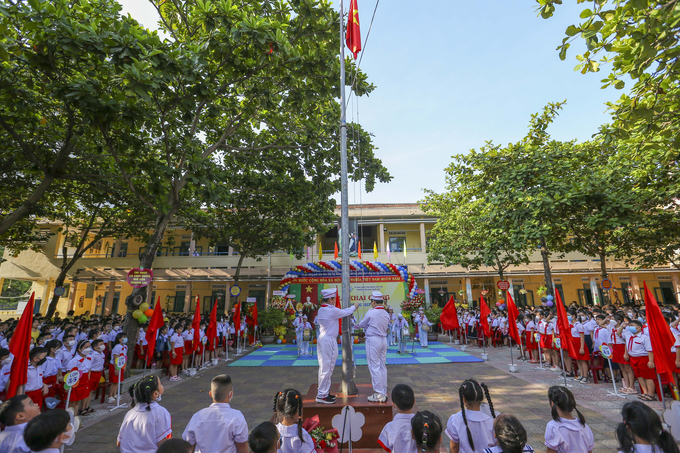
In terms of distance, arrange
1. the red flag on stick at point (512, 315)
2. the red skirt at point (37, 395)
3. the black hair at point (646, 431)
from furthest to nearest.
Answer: the red flag on stick at point (512, 315), the red skirt at point (37, 395), the black hair at point (646, 431)

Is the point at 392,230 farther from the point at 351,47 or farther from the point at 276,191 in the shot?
the point at 351,47

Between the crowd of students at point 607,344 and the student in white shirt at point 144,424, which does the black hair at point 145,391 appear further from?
the crowd of students at point 607,344

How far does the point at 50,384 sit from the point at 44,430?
5587 mm

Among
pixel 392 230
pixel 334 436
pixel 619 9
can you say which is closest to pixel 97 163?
pixel 334 436

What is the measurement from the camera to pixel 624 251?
16.4m

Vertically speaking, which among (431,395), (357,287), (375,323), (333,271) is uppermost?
(333,271)

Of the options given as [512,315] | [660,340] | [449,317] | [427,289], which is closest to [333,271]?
[427,289]

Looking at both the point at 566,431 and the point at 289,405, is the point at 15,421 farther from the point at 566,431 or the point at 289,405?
the point at 566,431

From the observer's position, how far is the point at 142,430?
118 inches

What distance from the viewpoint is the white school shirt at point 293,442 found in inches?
111

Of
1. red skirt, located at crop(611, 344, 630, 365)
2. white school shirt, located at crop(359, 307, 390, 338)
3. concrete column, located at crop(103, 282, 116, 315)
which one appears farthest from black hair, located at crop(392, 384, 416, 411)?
concrete column, located at crop(103, 282, 116, 315)

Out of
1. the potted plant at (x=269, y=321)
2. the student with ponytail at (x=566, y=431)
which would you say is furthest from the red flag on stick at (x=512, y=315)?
the potted plant at (x=269, y=321)

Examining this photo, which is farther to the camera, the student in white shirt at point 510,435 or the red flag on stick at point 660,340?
the red flag on stick at point 660,340

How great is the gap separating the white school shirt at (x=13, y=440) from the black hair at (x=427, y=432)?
3.16m
